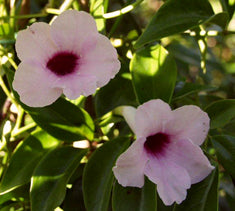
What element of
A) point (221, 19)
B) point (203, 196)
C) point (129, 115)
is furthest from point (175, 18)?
point (203, 196)

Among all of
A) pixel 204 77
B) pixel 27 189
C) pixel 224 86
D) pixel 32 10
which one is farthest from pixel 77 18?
pixel 224 86

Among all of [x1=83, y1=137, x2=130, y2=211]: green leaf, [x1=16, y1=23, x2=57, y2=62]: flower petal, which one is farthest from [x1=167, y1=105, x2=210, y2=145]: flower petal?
[x1=16, y1=23, x2=57, y2=62]: flower petal

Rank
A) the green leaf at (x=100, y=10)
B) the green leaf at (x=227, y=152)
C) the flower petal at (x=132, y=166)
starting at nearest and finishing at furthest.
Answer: the flower petal at (x=132, y=166)
the green leaf at (x=227, y=152)
the green leaf at (x=100, y=10)

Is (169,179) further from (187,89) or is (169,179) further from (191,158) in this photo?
(187,89)

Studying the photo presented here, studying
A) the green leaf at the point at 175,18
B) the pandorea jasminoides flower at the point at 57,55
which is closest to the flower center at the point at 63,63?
the pandorea jasminoides flower at the point at 57,55

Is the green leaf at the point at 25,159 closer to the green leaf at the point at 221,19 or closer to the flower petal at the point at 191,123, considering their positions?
the flower petal at the point at 191,123

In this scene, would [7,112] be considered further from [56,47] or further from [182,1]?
[182,1]

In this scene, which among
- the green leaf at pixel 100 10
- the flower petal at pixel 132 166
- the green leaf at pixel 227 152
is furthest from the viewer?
the green leaf at pixel 100 10
